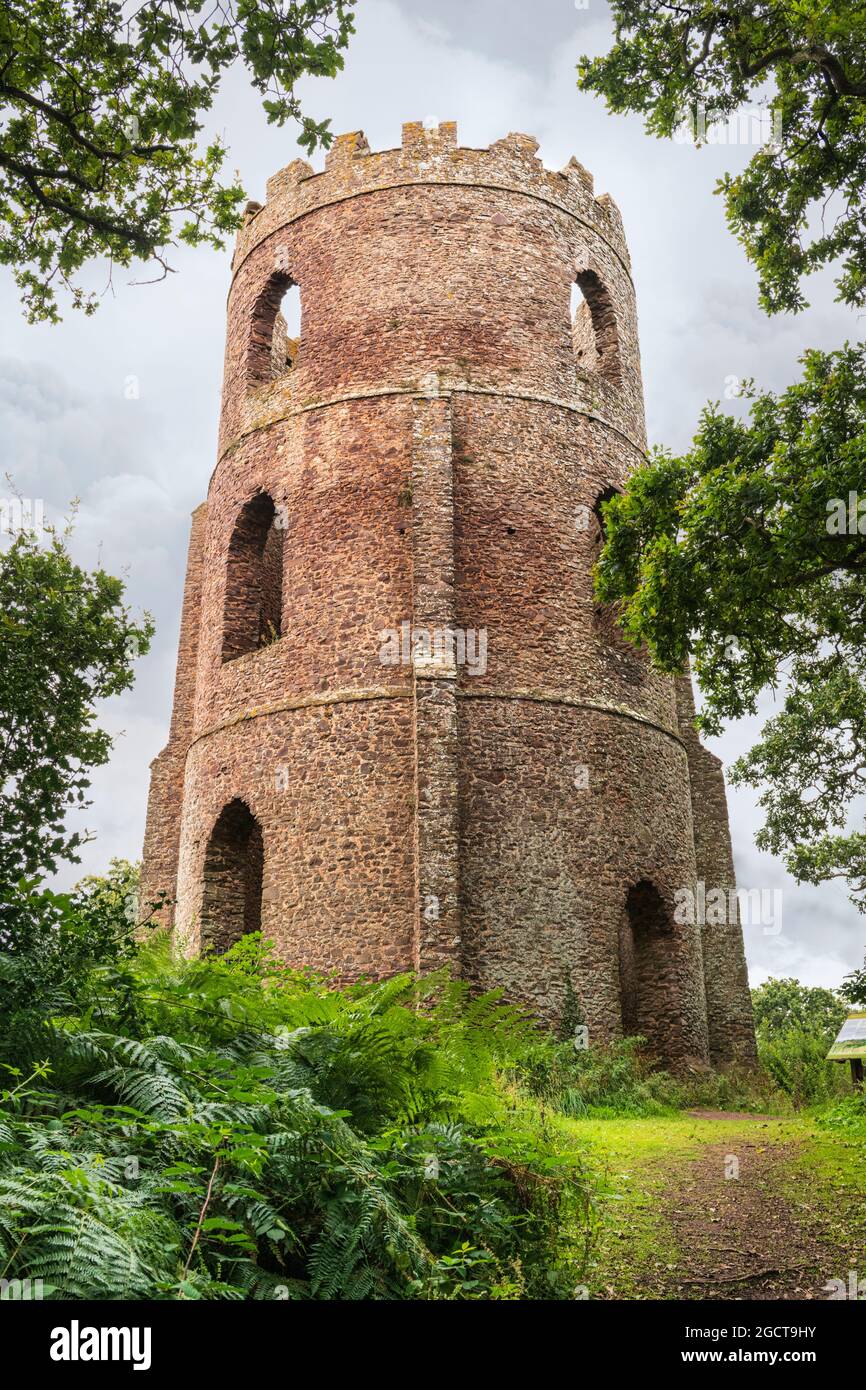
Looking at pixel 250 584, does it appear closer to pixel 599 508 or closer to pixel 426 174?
pixel 599 508

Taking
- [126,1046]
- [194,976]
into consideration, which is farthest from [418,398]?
[126,1046]

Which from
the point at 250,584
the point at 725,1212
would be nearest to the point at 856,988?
the point at 725,1212

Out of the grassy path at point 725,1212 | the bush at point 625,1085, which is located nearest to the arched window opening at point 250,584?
the bush at point 625,1085

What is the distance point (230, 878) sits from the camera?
15.6 m

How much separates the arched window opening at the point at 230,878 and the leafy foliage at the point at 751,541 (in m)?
6.99

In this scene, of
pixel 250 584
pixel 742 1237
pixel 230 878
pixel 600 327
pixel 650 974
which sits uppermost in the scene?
pixel 600 327

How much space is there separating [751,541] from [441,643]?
5568 mm

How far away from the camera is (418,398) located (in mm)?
15281

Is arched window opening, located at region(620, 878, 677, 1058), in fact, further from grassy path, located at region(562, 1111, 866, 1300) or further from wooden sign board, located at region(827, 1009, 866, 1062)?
grassy path, located at region(562, 1111, 866, 1300)

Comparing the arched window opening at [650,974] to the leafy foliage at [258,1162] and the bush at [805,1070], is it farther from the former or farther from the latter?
the leafy foliage at [258,1162]

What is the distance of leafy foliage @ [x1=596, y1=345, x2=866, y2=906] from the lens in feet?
28.4

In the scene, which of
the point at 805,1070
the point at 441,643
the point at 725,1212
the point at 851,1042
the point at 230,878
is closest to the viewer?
the point at 725,1212

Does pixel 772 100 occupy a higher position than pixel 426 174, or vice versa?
pixel 426 174

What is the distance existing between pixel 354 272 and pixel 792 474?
1024cm
